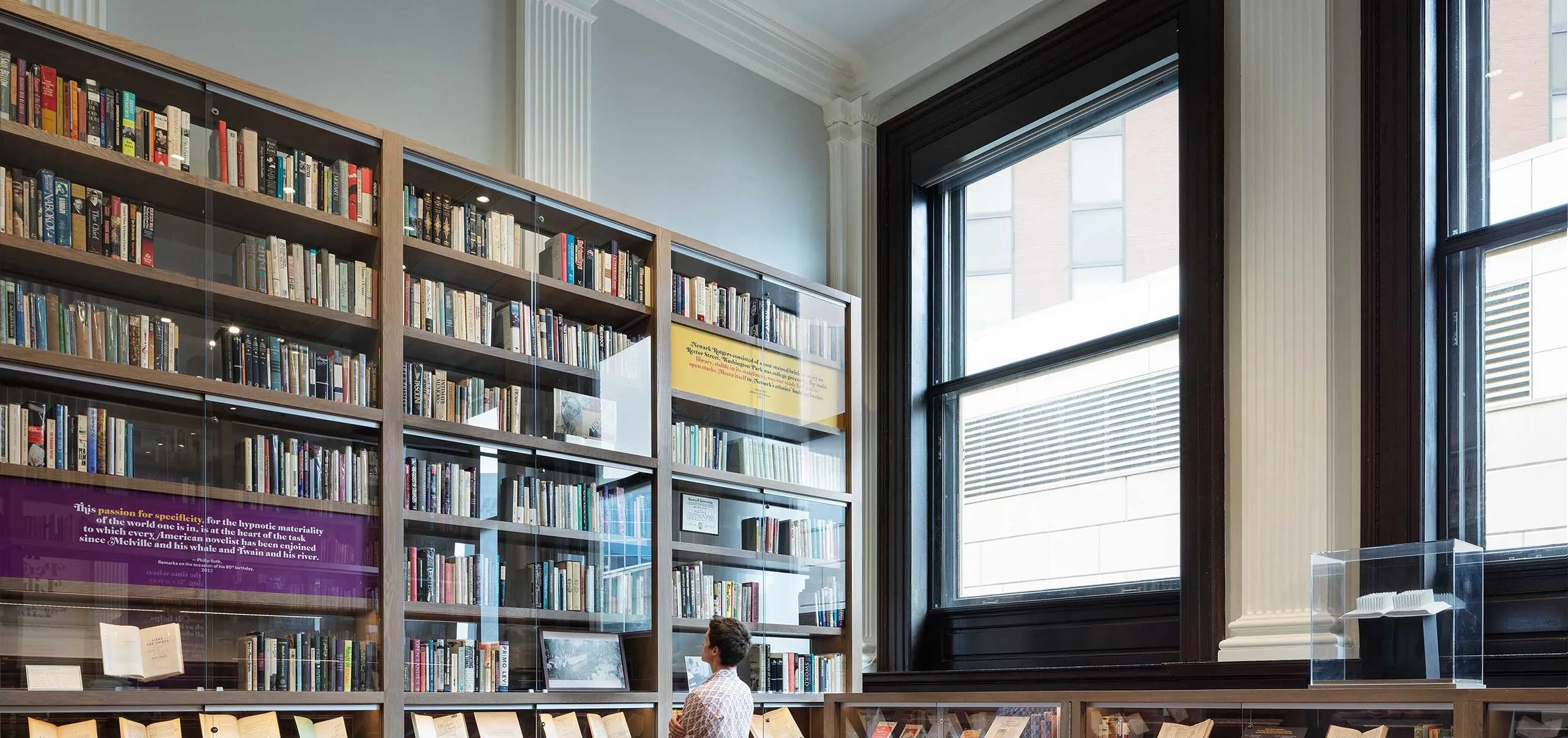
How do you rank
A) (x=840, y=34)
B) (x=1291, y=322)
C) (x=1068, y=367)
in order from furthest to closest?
(x=840, y=34)
(x=1068, y=367)
(x=1291, y=322)

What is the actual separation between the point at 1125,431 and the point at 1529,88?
2038 mm

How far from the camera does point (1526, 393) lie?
14.0 feet

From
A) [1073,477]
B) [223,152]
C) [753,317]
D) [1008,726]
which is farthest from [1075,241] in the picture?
[223,152]

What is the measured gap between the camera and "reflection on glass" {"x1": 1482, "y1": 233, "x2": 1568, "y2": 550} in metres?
4.20

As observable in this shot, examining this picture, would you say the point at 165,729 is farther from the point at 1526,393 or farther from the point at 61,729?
the point at 1526,393

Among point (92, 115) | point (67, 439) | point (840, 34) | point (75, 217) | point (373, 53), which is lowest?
point (67, 439)

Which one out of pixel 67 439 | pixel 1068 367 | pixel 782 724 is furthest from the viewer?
pixel 1068 367

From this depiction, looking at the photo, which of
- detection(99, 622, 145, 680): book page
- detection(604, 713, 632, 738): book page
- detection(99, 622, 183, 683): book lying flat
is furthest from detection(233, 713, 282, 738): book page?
detection(604, 713, 632, 738): book page

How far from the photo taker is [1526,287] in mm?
4348

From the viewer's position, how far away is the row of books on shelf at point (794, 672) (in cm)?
545

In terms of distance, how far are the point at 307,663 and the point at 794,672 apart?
7.38 ft

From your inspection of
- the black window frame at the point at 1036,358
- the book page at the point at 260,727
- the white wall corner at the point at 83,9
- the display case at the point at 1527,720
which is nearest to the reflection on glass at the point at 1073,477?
the black window frame at the point at 1036,358

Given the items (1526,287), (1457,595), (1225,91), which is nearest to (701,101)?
(1225,91)

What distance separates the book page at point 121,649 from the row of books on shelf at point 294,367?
31.9 inches
